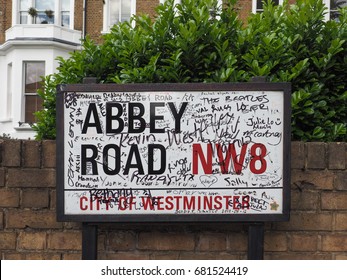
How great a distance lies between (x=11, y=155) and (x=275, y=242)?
2.11 metres

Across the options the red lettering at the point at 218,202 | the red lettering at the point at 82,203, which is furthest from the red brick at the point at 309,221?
the red lettering at the point at 82,203

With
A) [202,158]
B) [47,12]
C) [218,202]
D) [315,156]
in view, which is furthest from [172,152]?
[47,12]

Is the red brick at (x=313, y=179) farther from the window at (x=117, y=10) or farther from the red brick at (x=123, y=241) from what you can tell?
the window at (x=117, y=10)

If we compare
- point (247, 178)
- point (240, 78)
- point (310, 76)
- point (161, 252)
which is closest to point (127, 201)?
point (161, 252)

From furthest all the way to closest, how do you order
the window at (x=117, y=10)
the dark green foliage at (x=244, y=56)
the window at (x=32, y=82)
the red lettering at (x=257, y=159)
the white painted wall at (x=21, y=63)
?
the window at (x=117, y=10) → the window at (x=32, y=82) → the white painted wall at (x=21, y=63) → the dark green foliage at (x=244, y=56) → the red lettering at (x=257, y=159)

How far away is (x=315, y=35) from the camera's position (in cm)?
500

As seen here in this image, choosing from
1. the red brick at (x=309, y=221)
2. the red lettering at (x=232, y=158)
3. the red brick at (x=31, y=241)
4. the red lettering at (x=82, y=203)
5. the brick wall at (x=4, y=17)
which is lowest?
the red brick at (x=31, y=241)

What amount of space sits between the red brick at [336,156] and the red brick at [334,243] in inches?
20.9

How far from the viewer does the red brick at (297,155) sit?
4.25m

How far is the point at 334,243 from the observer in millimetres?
4246

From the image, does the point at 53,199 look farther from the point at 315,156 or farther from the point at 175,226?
the point at 315,156
